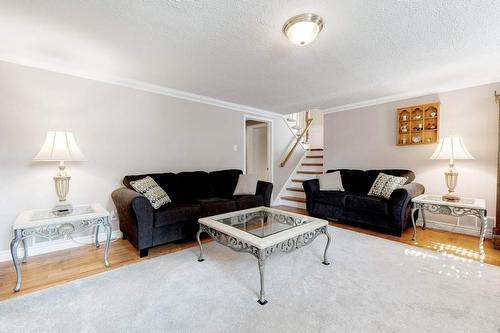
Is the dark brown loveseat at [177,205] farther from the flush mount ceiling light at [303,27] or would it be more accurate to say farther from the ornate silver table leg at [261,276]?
the flush mount ceiling light at [303,27]

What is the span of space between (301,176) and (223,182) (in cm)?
231

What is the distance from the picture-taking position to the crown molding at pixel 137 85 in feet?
8.20

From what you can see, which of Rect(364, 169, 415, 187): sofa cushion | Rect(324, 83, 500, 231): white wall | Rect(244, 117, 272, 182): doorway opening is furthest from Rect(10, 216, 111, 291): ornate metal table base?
Rect(324, 83, 500, 231): white wall

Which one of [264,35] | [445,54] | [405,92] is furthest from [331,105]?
[264,35]

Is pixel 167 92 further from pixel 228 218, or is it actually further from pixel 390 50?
pixel 390 50

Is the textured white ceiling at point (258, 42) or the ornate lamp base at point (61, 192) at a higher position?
the textured white ceiling at point (258, 42)

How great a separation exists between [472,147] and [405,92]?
121cm

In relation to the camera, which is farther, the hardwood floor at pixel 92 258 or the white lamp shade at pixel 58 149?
the white lamp shade at pixel 58 149

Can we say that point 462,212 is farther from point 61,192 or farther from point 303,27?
point 61,192

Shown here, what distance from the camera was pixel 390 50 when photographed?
2.24 meters

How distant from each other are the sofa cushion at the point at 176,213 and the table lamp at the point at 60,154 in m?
0.86

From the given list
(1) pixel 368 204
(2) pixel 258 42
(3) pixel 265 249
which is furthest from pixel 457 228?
(2) pixel 258 42

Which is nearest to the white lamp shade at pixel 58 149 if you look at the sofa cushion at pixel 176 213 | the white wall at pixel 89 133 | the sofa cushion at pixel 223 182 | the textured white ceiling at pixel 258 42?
the white wall at pixel 89 133

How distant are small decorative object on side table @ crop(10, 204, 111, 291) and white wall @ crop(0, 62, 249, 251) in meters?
0.52
